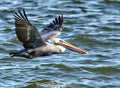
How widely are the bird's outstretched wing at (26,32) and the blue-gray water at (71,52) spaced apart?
94 cm

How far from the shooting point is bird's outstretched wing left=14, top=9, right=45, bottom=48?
36.6 feet

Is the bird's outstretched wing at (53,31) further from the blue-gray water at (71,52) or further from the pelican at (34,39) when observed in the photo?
the blue-gray water at (71,52)

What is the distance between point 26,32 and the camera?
37.1 feet

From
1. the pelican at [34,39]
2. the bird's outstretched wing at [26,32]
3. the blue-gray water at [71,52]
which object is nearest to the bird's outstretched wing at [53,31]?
the pelican at [34,39]

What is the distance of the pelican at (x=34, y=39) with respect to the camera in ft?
36.7

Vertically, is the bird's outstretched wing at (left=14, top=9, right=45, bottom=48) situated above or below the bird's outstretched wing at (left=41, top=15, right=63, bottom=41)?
above

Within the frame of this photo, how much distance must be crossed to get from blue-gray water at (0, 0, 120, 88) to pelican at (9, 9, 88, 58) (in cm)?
68

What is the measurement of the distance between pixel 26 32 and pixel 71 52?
3.67 meters

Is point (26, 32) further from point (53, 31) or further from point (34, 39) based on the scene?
point (53, 31)

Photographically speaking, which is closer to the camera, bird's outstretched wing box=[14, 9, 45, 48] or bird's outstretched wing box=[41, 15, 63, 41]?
bird's outstretched wing box=[14, 9, 45, 48]

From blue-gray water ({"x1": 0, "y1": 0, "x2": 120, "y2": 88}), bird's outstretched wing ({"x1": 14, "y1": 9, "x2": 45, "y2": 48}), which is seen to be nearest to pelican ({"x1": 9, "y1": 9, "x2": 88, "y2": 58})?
bird's outstretched wing ({"x1": 14, "y1": 9, "x2": 45, "y2": 48})

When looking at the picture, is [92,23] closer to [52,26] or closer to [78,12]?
[78,12]

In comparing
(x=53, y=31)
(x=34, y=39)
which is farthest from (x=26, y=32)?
(x=53, y=31)

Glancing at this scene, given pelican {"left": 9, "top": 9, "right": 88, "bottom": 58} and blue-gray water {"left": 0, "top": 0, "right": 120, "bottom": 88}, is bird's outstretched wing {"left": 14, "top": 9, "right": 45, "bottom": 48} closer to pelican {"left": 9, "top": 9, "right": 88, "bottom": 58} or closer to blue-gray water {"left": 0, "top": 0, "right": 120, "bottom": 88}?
pelican {"left": 9, "top": 9, "right": 88, "bottom": 58}
